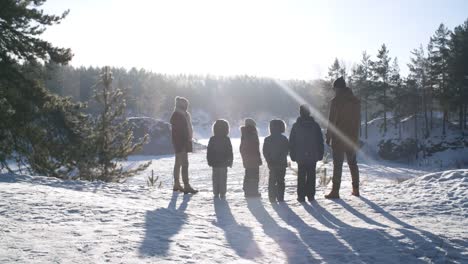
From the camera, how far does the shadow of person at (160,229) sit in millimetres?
3870

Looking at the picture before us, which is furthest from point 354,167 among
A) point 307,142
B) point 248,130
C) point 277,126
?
point 248,130

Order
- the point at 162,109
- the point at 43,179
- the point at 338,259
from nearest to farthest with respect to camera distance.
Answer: the point at 338,259
the point at 43,179
the point at 162,109

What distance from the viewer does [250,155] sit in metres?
8.66

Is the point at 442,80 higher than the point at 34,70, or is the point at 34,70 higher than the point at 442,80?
the point at 442,80

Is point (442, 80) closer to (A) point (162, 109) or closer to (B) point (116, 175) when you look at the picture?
(B) point (116, 175)

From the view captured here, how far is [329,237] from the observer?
4.84 metres

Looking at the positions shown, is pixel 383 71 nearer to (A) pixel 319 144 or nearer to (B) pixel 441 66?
(B) pixel 441 66

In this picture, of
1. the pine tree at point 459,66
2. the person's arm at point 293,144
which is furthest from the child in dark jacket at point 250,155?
the pine tree at point 459,66

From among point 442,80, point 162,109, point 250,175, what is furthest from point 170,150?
point 162,109

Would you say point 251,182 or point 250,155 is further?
point 251,182

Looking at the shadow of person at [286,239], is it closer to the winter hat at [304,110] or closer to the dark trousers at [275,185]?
the dark trousers at [275,185]

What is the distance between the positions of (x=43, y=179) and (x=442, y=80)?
43.4 m

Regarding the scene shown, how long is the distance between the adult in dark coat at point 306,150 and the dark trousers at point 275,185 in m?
0.41

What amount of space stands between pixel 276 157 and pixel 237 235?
344cm
